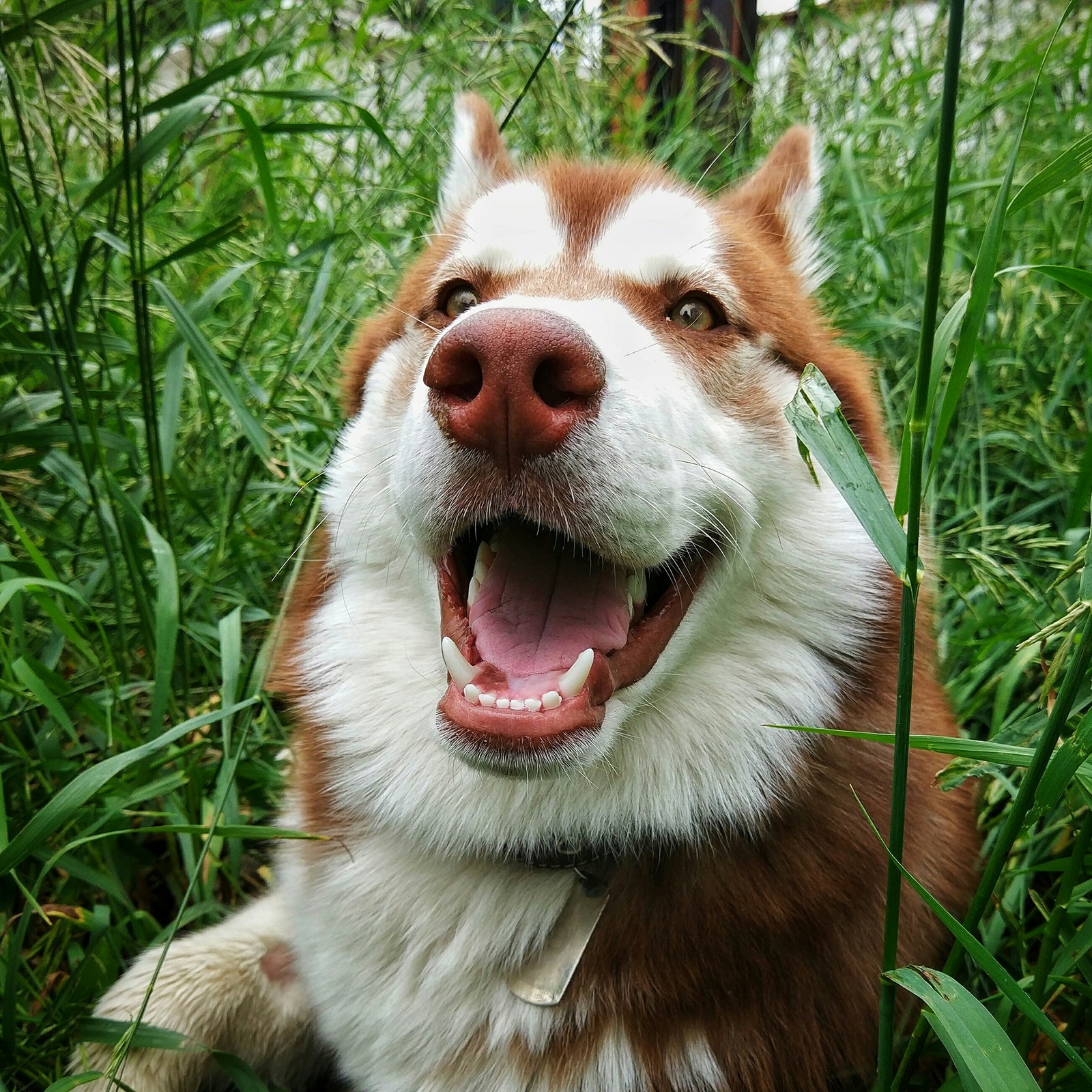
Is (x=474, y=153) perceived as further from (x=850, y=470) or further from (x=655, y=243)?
(x=850, y=470)

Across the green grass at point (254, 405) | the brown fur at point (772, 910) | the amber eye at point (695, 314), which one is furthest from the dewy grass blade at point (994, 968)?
the amber eye at point (695, 314)

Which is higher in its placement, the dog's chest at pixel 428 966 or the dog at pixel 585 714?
the dog at pixel 585 714

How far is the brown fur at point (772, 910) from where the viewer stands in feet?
5.34

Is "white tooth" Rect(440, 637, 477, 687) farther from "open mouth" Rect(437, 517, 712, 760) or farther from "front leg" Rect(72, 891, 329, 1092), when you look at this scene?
"front leg" Rect(72, 891, 329, 1092)

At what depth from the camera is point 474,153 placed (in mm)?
2525

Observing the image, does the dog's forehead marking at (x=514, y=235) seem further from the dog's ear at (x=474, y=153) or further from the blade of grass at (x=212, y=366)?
the blade of grass at (x=212, y=366)

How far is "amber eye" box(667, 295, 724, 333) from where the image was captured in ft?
6.40

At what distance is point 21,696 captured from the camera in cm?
218

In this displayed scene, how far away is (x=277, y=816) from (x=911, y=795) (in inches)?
50.2

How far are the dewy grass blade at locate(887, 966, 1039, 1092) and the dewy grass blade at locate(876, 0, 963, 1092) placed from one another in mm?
70

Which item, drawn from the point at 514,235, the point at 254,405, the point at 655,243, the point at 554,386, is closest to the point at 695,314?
the point at 655,243

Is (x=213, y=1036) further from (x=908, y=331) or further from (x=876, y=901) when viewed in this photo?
(x=908, y=331)

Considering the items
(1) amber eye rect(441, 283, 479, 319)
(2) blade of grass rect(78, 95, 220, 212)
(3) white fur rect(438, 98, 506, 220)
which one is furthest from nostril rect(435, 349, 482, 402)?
(3) white fur rect(438, 98, 506, 220)

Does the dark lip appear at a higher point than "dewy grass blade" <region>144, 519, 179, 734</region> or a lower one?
higher
